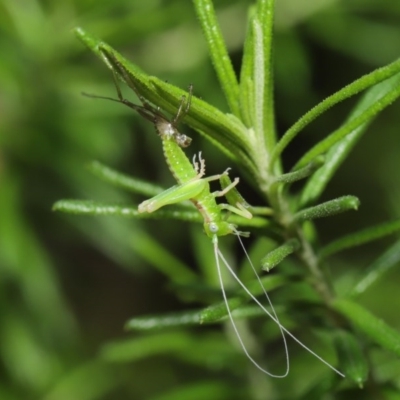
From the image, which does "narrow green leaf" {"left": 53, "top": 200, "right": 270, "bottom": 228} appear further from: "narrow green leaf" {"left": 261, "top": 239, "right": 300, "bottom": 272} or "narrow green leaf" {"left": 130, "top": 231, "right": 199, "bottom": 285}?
"narrow green leaf" {"left": 130, "top": 231, "right": 199, "bottom": 285}

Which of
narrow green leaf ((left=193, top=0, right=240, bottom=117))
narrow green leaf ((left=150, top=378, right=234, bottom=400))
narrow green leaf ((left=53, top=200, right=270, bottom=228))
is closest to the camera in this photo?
narrow green leaf ((left=193, top=0, right=240, bottom=117))

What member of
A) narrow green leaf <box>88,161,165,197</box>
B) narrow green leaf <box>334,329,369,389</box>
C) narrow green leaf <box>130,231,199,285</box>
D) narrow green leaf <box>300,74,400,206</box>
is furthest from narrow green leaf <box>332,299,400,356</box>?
narrow green leaf <box>130,231,199,285</box>

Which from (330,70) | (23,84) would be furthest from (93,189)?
(330,70)

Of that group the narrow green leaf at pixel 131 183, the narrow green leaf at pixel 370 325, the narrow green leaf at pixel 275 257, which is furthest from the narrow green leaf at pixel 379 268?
the narrow green leaf at pixel 131 183

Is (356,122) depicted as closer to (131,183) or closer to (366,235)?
(366,235)

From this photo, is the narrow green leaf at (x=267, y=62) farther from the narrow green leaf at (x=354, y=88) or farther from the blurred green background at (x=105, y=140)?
the blurred green background at (x=105, y=140)

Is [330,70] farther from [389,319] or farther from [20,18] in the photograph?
[20,18]
